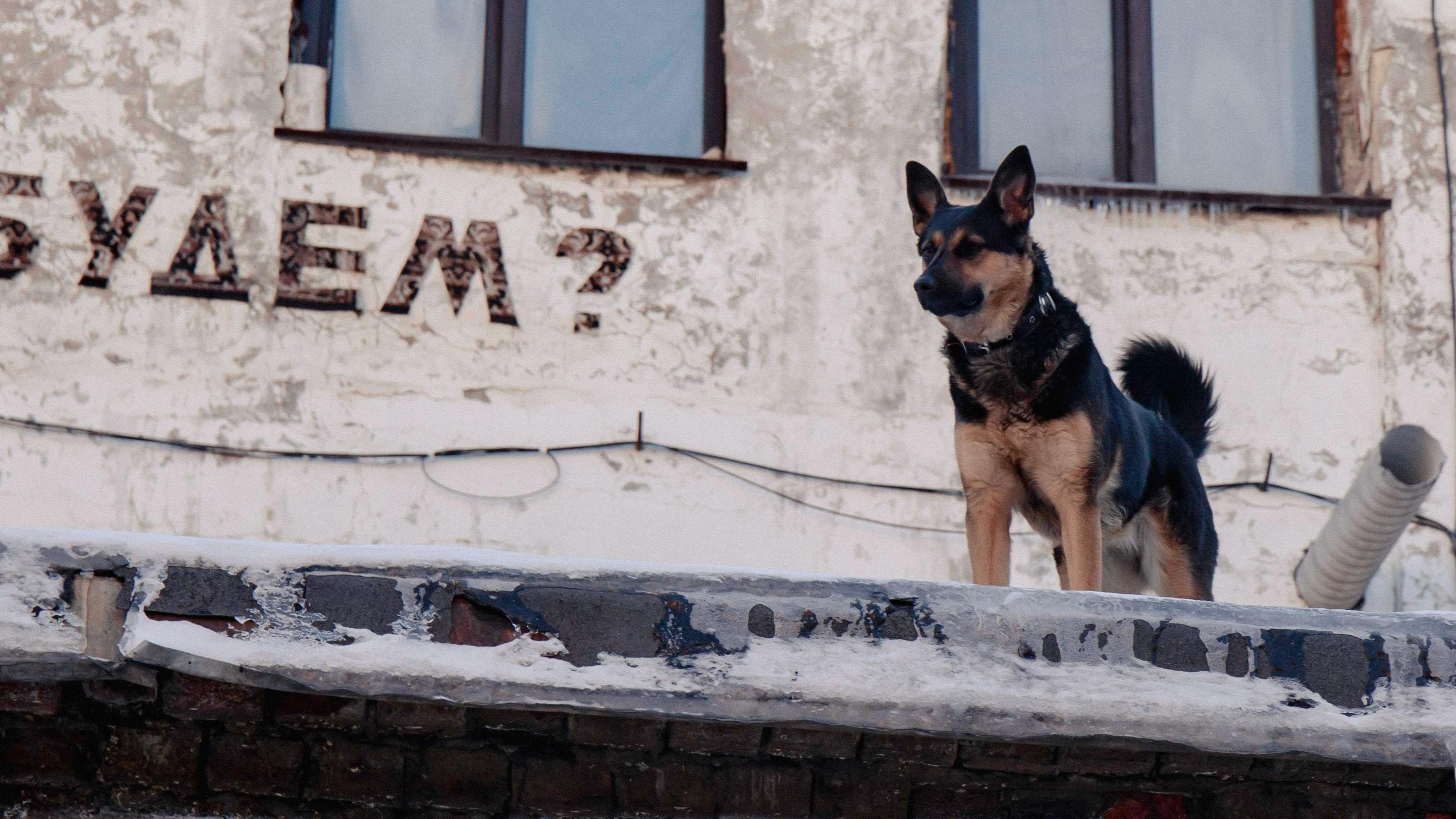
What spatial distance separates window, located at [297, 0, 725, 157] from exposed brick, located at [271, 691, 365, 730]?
12.2 feet

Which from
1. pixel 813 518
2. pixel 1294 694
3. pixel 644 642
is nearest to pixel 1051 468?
pixel 1294 694

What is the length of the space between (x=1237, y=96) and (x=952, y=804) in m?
4.62

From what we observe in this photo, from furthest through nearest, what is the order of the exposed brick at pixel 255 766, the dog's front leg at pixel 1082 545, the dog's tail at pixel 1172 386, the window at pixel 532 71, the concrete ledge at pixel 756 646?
the window at pixel 532 71 < the dog's tail at pixel 1172 386 < the dog's front leg at pixel 1082 545 < the exposed brick at pixel 255 766 < the concrete ledge at pixel 756 646

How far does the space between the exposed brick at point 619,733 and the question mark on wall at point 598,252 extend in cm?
317

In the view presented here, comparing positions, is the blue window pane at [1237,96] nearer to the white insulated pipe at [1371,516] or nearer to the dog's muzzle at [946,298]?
the white insulated pipe at [1371,516]

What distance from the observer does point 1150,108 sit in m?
6.98

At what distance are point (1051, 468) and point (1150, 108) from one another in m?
3.20

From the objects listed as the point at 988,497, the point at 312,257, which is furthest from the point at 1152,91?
the point at 312,257

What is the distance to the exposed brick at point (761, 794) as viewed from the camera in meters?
3.36

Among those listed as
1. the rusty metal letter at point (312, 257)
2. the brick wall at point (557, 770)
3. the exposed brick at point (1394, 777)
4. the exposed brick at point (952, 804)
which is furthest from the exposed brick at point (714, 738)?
the rusty metal letter at point (312, 257)

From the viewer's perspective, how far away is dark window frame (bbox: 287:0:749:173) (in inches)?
251

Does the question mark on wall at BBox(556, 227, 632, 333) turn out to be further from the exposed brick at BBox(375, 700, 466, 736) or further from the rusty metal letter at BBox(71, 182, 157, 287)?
the exposed brick at BBox(375, 700, 466, 736)

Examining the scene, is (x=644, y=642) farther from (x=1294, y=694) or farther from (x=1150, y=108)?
(x=1150, y=108)

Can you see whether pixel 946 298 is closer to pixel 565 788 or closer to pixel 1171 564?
pixel 1171 564
